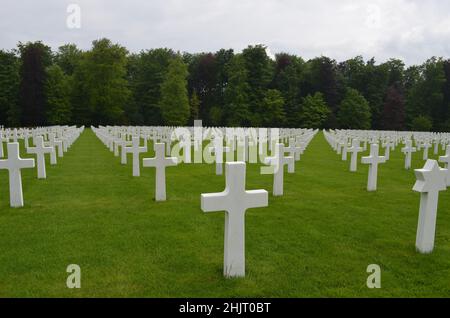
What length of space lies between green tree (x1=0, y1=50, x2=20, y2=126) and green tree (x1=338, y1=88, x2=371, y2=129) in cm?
4230

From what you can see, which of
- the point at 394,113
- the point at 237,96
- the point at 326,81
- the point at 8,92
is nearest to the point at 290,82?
the point at 326,81

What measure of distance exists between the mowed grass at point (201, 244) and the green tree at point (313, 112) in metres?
45.0

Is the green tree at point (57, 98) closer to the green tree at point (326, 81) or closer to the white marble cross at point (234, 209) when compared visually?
the green tree at point (326, 81)

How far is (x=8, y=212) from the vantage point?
6.18 m

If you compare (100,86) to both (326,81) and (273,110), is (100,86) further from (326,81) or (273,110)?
(326,81)

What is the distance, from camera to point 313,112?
52.7 m

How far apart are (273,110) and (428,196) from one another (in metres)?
49.0

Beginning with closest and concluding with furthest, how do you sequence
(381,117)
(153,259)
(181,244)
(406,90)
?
(153,259) → (181,244) → (381,117) → (406,90)

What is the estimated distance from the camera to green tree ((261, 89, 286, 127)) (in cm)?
5238

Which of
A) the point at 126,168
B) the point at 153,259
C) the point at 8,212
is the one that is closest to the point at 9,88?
the point at 126,168

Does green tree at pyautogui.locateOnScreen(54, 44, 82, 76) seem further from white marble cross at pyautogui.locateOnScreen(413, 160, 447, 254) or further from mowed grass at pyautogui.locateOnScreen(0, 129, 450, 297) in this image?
white marble cross at pyautogui.locateOnScreen(413, 160, 447, 254)
